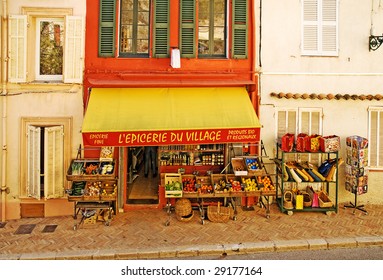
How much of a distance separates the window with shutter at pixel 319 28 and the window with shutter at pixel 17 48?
7761mm

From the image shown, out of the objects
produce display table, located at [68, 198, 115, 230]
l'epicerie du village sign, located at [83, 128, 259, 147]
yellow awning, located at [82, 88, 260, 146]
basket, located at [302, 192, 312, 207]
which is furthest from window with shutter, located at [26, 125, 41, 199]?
basket, located at [302, 192, 312, 207]

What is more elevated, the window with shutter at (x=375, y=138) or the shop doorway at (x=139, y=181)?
the window with shutter at (x=375, y=138)

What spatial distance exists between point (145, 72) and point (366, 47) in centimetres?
640

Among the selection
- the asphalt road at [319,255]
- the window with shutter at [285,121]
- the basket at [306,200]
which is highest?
the window with shutter at [285,121]

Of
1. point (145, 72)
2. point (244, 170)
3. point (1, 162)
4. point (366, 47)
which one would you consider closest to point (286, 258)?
point (244, 170)

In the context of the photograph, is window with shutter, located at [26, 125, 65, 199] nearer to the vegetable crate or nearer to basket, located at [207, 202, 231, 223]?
the vegetable crate

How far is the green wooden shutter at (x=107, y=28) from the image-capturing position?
10.2m

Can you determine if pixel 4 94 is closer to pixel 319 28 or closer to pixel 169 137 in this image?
pixel 169 137

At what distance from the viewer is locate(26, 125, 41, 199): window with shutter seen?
9.97 meters

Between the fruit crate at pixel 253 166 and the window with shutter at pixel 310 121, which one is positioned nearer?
the fruit crate at pixel 253 166

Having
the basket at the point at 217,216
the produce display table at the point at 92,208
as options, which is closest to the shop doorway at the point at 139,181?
the produce display table at the point at 92,208

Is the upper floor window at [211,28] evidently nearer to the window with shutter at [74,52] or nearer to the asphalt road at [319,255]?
the window with shutter at [74,52]

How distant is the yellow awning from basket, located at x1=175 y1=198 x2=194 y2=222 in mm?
1810

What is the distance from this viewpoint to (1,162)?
10.1 metres
